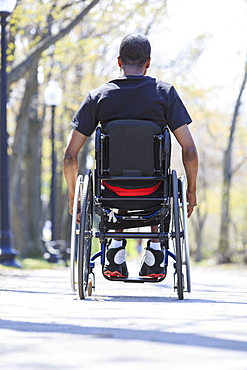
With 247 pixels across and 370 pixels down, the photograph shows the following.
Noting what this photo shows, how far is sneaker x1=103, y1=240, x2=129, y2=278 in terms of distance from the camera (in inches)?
220

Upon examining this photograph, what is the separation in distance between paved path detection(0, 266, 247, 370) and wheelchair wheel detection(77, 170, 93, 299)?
9.3 inches

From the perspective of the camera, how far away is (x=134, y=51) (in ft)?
18.5

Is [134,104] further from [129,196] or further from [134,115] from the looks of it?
[129,196]

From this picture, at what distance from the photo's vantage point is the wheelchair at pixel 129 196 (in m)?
5.19

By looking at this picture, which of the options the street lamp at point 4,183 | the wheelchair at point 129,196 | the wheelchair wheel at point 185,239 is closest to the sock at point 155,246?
the wheelchair at point 129,196

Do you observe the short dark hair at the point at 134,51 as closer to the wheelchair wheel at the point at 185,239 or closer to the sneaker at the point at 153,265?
the wheelchair wheel at the point at 185,239

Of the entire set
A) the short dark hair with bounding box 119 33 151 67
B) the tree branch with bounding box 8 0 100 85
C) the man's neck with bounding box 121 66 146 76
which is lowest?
the man's neck with bounding box 121 66 146 76

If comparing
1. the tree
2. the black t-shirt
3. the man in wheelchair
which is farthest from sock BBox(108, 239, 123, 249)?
the tree

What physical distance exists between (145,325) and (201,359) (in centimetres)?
92

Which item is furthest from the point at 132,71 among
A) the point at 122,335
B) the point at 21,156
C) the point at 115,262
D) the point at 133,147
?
the point at 21,156

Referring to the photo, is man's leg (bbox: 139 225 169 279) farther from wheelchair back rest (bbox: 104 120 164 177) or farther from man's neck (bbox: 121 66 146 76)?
man's neck (bbox: 121 66 146 76)

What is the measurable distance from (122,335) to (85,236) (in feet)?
6.55

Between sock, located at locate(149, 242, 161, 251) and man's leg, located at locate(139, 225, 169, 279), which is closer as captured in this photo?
man's leg, located at locate(139, 225, 169, 279)

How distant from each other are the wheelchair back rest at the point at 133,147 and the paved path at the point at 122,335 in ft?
3.05
